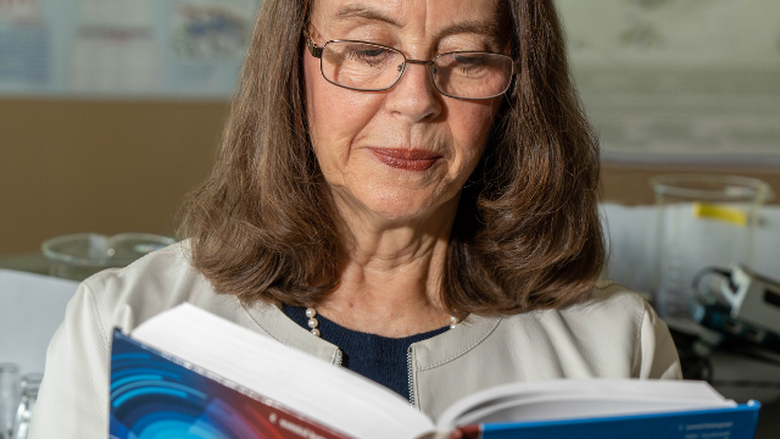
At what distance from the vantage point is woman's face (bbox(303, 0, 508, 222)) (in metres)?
1.00

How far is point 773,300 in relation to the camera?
178cm

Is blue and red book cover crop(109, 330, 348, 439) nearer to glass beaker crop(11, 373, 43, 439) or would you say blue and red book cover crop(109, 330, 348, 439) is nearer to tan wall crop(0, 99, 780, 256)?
glass beaker crop(11, 373, 43, 439)

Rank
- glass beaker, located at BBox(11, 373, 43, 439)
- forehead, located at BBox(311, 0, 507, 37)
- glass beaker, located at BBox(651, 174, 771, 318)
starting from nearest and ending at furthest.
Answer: forehead, located at BBox(311, 0, 507, 37)
glass beaker, located at BBox(11, 373, 43, 439)
glass beaker, located at BBox(651, 174, 771, 318)

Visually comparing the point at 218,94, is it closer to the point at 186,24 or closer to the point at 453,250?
the point at 186,24

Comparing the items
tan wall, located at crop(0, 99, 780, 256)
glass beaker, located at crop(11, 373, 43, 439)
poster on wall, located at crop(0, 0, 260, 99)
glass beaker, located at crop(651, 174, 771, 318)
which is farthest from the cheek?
tan wall, located at crop(0, 99, 780, 256)

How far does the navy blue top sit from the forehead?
435 millimetres

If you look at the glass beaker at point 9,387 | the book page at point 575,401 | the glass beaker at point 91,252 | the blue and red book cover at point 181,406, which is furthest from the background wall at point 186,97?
the book page at point 575,401

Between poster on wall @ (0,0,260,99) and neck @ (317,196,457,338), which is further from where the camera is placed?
poster on wall @ (0,0,260,99)

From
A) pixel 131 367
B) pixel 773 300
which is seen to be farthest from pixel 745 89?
pixel 131 367

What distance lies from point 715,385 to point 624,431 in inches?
46.7

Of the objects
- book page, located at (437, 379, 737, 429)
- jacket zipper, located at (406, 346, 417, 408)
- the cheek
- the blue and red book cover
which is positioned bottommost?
jacket zipper, located at (406, 346, 417, 408)

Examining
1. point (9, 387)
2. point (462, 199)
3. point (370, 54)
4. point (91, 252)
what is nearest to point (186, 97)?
point (91, 252)

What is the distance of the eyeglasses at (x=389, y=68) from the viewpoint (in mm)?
1015

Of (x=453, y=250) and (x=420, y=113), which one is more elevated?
(x=420, y=113)
